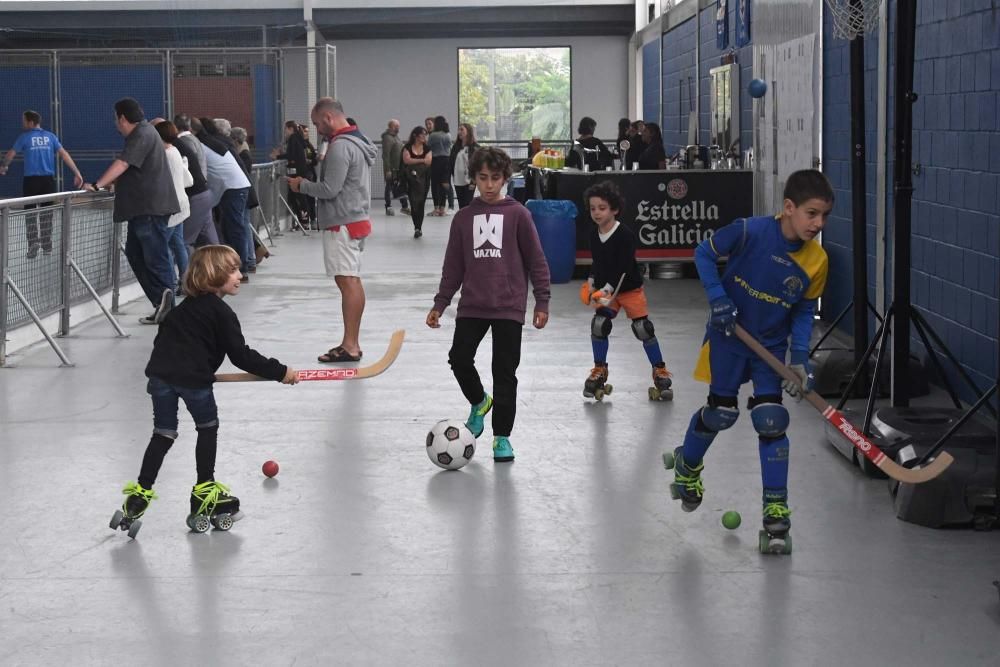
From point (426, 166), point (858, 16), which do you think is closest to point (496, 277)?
point (858, 16)

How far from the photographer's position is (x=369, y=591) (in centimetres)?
457

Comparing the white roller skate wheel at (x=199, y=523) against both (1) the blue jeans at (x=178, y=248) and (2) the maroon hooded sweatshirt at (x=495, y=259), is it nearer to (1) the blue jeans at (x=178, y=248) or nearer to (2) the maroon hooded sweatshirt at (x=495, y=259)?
(2) the maroon hooded sweatshirt at (x=495, y=259)

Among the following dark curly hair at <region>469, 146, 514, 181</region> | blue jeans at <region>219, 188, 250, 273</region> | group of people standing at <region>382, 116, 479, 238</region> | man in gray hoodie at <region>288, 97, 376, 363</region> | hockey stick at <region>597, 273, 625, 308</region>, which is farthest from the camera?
group of people standing at <region>382, 116, 479, 238</region>

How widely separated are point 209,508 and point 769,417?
2136 millimetres

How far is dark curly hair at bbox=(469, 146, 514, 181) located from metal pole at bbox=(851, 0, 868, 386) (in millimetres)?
2269

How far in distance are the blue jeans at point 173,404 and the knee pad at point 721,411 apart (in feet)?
6.11

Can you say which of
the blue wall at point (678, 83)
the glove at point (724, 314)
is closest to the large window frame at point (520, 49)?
the blue wall at point (678, 83)

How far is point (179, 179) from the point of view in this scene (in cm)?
1144

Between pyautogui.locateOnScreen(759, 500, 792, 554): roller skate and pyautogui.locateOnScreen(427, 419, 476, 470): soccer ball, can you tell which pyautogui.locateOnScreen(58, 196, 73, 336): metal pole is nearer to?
pyautogui.locateOnScreen(427, 419, 476, 470): soccer ball

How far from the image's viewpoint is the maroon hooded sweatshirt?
6195mm

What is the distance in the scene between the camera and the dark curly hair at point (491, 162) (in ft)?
20.3

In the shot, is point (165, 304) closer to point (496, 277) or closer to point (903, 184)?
point (496, 277)

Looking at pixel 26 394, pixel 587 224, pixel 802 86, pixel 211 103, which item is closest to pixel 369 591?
pixel 26 394

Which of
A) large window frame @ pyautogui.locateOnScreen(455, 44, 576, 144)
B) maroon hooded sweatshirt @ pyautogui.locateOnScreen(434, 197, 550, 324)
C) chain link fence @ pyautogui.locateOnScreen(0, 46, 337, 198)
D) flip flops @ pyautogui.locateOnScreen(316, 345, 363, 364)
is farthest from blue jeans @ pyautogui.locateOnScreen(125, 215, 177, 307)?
large window frame @ pyautogui.locateOnScreen(455, 44, 576, 144)
